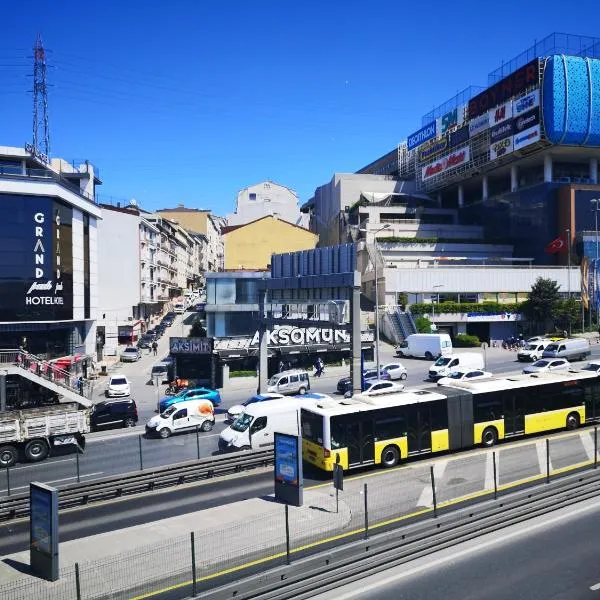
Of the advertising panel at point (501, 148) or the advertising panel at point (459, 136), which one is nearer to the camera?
the advertising panel at point (501, 148)

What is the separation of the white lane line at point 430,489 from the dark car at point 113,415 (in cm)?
1710

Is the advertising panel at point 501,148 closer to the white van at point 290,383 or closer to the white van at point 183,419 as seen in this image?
the white van at point 290,383

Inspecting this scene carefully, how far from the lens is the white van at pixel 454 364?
41069 mm

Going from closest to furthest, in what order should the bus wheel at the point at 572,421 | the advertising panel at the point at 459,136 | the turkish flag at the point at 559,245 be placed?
the bus wheel at the point at 572,421 < the turkish flag at the point at 559,245 < the advertising panel at the point at 459,136

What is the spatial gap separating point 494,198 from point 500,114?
12054 millimetres

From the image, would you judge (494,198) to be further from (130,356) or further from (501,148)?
(130,356)

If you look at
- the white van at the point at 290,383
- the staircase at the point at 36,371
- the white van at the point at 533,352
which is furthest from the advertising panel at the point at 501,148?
the staircase at the point at 36,371

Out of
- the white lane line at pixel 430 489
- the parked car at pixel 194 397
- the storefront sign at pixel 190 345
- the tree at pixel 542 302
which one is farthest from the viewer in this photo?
the tree at pixel 542 302

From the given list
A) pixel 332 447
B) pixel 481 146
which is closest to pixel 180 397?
pixel 332 447

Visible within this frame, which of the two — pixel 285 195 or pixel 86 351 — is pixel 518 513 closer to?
pixel 86 351

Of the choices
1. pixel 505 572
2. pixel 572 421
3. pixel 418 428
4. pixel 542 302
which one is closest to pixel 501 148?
pixel 542 302

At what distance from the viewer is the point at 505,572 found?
11.6 metres

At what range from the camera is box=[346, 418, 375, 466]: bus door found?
1866 centimetres

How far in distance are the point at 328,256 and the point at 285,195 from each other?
3965 inches
